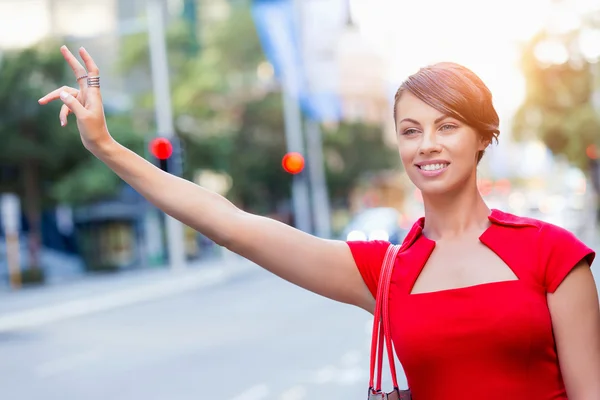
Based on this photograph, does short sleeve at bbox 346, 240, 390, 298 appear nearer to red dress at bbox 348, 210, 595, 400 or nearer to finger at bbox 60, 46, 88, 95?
red dress at bbox 348, 210, 595, 400

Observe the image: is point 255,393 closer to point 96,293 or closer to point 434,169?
point 434,169

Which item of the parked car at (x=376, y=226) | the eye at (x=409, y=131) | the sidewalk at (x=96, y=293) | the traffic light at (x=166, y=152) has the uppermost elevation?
the eye at (x=409, y=131)

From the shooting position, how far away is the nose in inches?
88.4

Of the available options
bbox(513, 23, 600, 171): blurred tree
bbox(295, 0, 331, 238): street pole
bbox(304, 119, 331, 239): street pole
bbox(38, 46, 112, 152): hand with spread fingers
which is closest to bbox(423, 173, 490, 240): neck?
bbox(38, 46, 112, 152): hand with spread fingers

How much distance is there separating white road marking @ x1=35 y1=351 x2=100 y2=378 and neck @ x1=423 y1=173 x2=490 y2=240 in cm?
1009

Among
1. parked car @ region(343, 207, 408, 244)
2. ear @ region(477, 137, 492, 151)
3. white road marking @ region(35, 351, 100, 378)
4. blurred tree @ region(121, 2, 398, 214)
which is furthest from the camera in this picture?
blurred tree @ region(121, 2, 398, 214)

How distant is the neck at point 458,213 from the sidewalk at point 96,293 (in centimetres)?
1675

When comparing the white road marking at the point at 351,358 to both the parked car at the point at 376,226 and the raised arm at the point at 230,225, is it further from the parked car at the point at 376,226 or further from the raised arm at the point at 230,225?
the parked car at the point at 376,226

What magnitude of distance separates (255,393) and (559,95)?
84.3 ft

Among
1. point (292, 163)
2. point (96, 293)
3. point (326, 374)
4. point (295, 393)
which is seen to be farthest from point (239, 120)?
point (295, 393)

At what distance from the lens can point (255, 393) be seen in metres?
9.47

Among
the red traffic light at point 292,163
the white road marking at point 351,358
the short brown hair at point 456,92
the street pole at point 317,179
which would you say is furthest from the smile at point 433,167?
the street pole at point 317,179

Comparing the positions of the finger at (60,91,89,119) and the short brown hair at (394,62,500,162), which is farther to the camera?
the finger at (60,91,89,119)

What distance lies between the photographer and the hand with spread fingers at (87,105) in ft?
7.69
